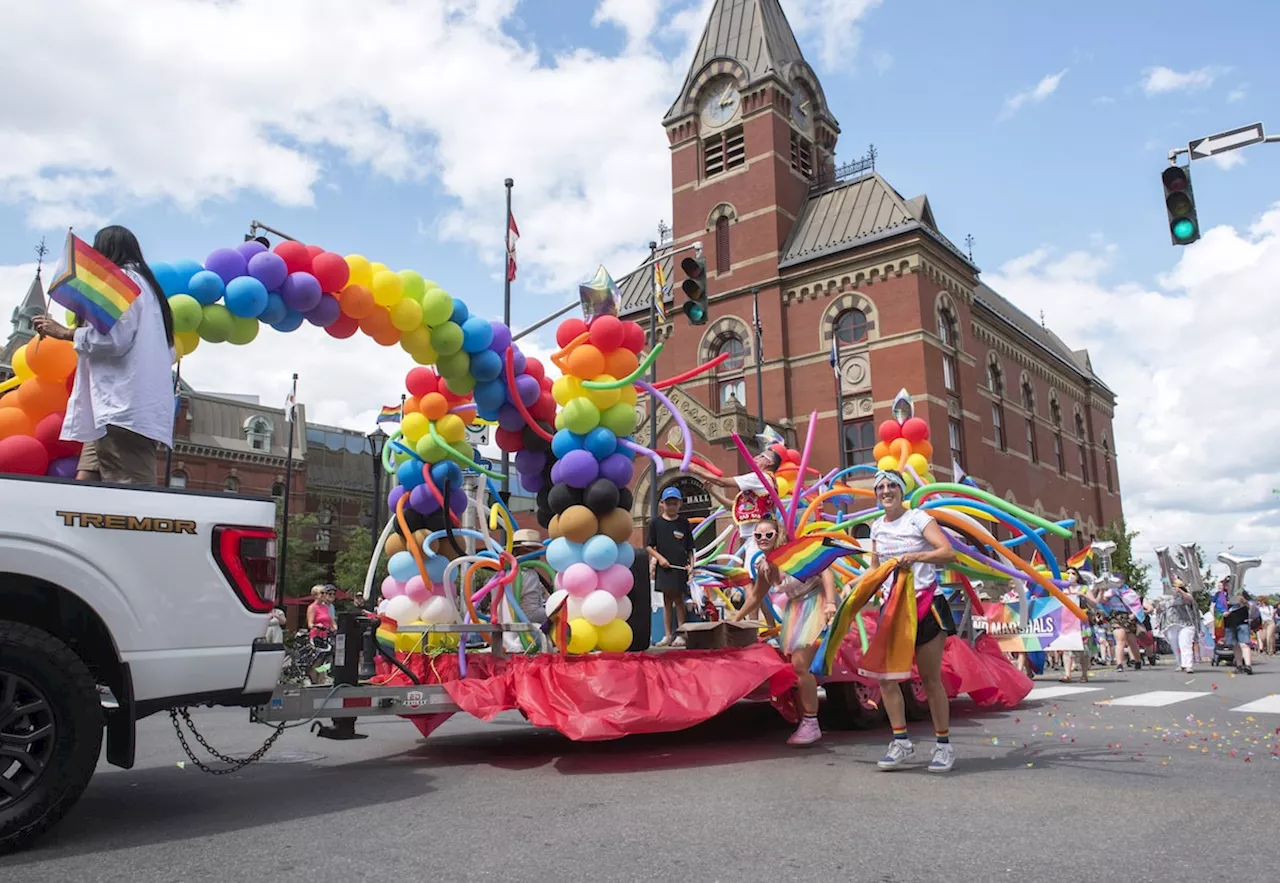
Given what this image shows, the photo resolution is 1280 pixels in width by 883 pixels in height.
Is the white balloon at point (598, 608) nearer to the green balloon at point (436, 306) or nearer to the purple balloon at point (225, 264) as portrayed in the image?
the green balloon at point (436, 306)

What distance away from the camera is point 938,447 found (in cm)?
2806

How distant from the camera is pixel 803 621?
685cm

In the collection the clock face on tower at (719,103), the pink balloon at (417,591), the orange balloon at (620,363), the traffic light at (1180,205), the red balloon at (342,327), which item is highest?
the clock face on tower at (719,103)

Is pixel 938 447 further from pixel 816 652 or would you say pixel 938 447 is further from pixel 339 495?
pixel 339 495

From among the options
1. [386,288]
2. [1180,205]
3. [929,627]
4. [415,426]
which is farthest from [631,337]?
[1180,205]

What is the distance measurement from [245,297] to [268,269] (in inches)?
12.6

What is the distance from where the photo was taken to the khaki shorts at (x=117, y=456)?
16.3 ft

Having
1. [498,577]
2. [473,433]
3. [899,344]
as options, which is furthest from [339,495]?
[498,577]

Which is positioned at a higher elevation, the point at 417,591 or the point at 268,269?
the point at 268,269

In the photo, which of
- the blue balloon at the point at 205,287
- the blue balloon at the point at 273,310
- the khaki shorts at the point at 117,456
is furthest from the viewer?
the blue balloon at the point at 273,310

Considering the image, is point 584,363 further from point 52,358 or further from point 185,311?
point 52,358

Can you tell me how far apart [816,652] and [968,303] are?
2728 centimetres

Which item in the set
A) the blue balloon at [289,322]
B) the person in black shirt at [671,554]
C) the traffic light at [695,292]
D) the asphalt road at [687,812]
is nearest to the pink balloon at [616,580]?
Result: the person in black shirt at [671,554]

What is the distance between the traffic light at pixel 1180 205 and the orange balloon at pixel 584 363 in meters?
7.23
